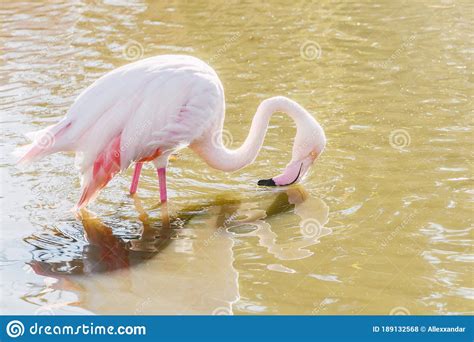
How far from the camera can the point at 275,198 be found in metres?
8.23

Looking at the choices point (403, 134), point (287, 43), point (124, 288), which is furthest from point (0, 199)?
point (287, 43)

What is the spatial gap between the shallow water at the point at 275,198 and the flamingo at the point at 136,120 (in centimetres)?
55

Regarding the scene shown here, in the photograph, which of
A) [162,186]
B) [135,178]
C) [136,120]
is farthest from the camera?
[135,178]

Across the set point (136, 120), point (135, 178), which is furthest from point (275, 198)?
point (136, 120)

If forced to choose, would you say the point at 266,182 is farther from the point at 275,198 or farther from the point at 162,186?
the point at 162,186

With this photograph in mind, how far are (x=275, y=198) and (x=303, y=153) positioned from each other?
51 cm

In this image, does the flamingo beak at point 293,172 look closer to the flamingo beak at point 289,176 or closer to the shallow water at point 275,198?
the flamingo beak at point 289,176

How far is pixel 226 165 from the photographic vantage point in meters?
8.07

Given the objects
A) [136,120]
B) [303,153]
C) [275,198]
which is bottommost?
[275,198]

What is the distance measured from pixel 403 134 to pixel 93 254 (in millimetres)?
3701

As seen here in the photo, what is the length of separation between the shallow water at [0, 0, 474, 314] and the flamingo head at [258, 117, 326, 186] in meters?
0.20

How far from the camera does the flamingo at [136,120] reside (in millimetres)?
7277

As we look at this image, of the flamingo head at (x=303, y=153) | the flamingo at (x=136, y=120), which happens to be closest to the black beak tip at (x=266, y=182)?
the flamingo head at (x=303, y=153)

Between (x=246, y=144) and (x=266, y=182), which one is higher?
(x=246, y=144)
